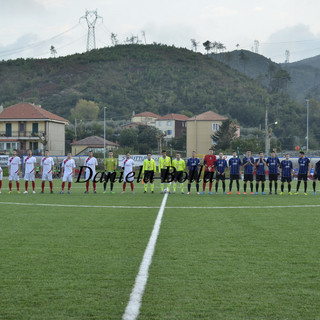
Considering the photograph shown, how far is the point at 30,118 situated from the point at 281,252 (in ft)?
241

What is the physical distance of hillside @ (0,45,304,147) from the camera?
470 ft

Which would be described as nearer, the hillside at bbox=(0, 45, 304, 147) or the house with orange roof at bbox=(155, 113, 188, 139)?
the house with orange roof at bbox=(155, 113, 188, 139)

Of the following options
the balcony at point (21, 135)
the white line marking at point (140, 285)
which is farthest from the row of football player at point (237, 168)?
the balcony at point (21, 135)

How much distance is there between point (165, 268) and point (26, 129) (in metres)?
75.4

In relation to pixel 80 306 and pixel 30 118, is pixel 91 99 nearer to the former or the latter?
pixel 30 118

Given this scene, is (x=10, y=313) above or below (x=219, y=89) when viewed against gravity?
below

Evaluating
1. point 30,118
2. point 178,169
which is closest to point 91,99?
point 30,118

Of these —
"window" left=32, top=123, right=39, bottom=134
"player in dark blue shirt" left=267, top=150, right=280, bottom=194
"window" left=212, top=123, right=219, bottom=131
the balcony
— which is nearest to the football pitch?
"player in dark blue shirt" left=267, top=150, right=280, bottom=194

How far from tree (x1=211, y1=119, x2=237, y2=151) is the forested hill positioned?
39039mm

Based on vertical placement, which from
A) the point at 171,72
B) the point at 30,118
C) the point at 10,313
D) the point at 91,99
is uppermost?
the point at 171,72

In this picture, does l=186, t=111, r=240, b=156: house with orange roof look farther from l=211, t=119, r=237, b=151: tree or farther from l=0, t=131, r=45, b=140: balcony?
l=0, t=131, r=45, b=140: balcony

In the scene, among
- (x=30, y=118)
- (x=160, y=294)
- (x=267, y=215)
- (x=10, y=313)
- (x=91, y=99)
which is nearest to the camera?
(x=10, y=313)

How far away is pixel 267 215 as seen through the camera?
1388cm

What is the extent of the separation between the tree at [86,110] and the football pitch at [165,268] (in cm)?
12045
